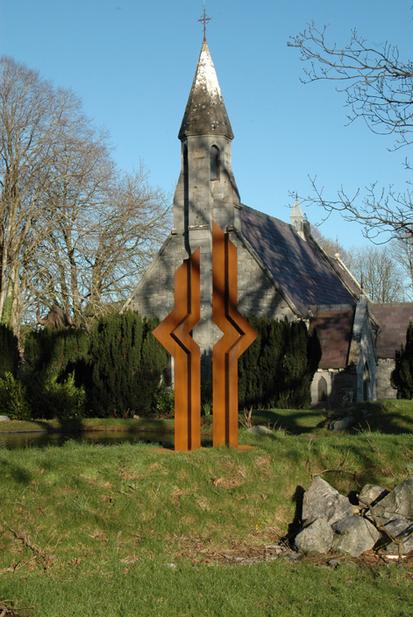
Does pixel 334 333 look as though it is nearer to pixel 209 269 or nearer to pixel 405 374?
pixel 209 269

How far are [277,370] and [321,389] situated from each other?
453 cm

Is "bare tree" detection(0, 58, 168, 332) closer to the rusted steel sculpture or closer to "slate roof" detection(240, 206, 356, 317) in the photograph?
"slate roof" detection(240, 206, 356, 317)

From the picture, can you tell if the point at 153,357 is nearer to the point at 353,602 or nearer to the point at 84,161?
the point at 84,161

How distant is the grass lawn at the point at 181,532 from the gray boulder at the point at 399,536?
0.36 m

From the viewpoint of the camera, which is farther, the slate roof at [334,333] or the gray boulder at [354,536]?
the slate roof at [334,333]

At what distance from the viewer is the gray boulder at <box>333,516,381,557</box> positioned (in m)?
7.91

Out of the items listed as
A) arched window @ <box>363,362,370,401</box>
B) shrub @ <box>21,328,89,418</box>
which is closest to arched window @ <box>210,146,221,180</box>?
shrub @ <box>21,328,89,418</box>

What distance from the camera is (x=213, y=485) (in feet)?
29.9

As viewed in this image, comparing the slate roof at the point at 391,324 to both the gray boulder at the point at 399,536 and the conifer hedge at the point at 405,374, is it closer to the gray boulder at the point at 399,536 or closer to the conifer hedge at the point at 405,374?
the conifer hedge at the point at 405,374

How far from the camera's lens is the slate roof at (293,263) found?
30906mm

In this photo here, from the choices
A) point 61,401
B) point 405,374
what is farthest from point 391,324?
point 61,401

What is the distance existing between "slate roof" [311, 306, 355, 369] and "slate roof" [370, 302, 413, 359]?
541 centimetres

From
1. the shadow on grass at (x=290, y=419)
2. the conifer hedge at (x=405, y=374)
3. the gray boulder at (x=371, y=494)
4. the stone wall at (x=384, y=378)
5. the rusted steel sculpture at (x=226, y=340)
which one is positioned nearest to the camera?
the gray boulder at (x=371, y=494)

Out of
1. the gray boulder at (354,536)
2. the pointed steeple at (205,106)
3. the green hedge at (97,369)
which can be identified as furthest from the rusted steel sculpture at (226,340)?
the pointed steeple at (205,106)
